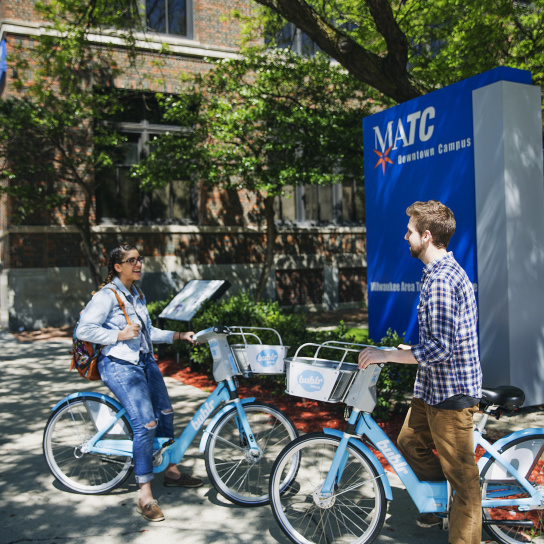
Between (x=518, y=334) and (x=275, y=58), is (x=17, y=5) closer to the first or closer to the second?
(x=275, y=58)

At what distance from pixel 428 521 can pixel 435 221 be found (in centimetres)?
191

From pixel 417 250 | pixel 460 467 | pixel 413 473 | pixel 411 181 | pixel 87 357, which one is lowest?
pixel 413 473

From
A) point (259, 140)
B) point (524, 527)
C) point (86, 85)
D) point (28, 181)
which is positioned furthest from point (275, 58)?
point (524, 527)

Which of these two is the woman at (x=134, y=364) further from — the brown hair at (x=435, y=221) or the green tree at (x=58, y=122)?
the green tree at (x=58, y=122)

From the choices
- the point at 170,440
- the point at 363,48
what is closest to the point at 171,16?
the point at 363,48

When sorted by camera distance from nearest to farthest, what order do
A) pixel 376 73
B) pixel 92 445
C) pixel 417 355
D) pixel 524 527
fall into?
pixel 417 355 < pixel 524 527 < pixel 92 445 < pixel 376 73

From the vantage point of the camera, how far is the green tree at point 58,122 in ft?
37.4

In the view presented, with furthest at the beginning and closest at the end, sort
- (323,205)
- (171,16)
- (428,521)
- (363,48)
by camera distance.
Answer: (323,205)
(171,16)
(363,48)
(428,521)

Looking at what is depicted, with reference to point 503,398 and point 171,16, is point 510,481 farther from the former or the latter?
point 171,16

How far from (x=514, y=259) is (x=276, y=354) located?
305cm

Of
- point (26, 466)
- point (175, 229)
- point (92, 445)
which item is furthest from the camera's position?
point (175, 229)

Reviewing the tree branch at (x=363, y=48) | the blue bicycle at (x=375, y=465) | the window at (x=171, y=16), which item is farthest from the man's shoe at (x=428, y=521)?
the window at (x=171, y=16)

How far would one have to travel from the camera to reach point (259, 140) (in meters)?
12.6

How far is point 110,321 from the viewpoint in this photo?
4.12 m
